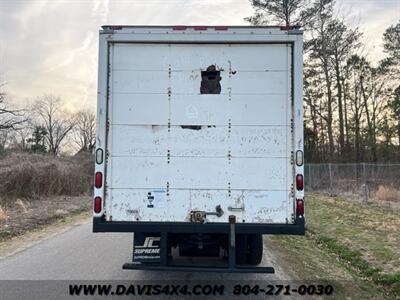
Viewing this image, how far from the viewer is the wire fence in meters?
20.6

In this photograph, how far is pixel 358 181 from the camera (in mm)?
25047

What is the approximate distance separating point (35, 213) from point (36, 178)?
764cm

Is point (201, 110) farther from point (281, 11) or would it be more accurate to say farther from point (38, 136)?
point (38, 136)

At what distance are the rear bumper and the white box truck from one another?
0.04ft

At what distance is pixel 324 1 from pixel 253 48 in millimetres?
35936

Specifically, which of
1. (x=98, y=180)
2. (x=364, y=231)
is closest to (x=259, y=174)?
(x=98, y=180)

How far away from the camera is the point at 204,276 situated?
734cm

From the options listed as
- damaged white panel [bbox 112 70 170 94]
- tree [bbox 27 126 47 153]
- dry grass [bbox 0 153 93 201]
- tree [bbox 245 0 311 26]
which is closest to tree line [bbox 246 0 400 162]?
tree [bbox 245 0 311 26]

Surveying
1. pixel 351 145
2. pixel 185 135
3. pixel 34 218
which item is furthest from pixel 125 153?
pixel 351 145

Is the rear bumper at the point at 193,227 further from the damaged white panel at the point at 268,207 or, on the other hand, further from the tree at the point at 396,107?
the tree at the point at 396,107

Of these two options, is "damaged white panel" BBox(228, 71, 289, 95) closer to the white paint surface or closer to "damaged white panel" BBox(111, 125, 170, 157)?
the white paint surface

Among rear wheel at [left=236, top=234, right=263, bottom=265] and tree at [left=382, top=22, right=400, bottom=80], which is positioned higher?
tree at [left=382, top=22, right=400, bottom=80]

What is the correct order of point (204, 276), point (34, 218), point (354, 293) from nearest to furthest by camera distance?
point (354, 293), point (204, 276), point (34, 218)

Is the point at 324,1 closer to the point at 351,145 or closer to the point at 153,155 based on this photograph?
the point at 351,145
